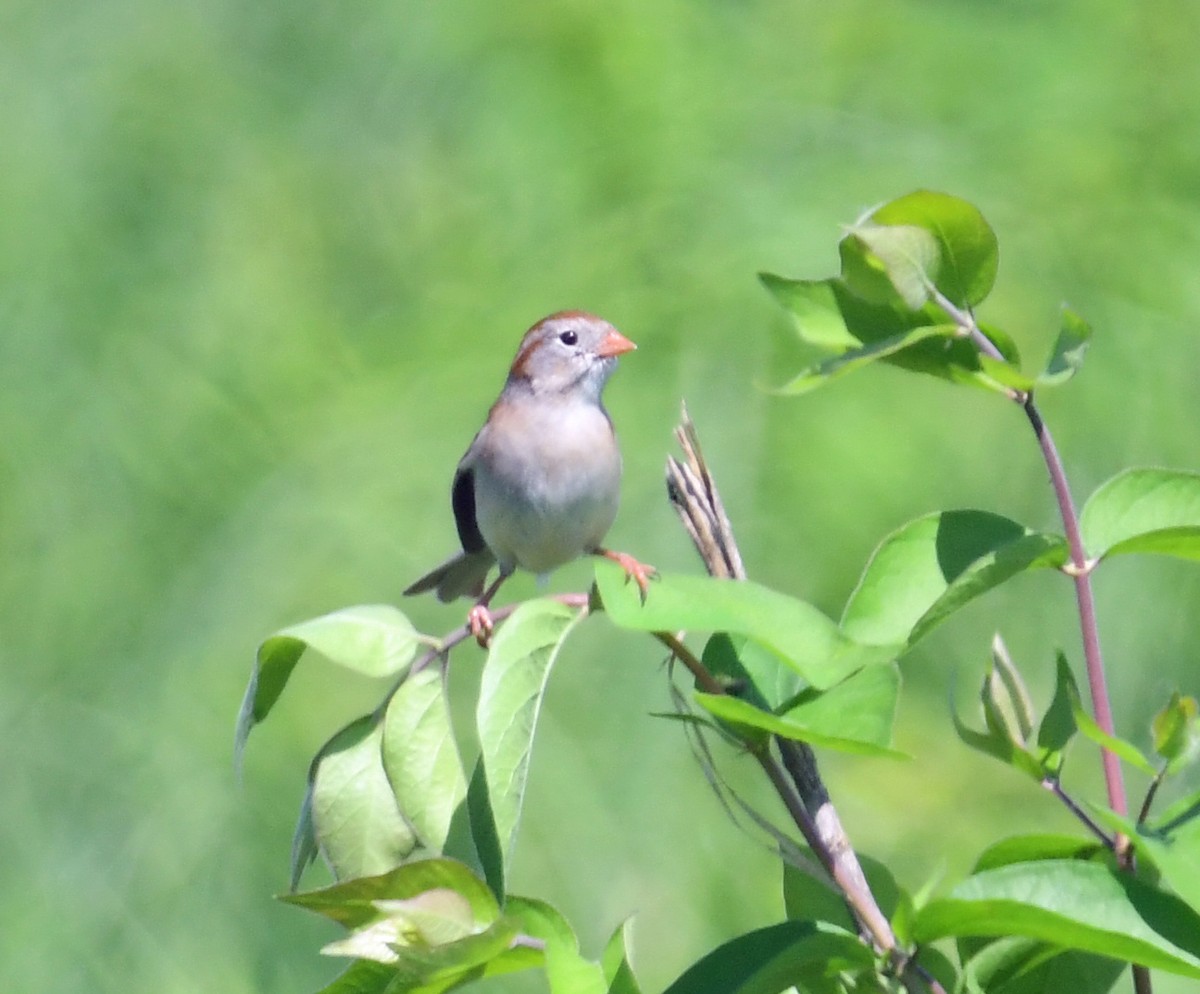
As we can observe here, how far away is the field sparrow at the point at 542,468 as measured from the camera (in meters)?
2.07

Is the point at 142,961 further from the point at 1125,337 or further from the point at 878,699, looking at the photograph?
the point at 878,699

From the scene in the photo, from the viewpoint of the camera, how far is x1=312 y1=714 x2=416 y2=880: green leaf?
105cm

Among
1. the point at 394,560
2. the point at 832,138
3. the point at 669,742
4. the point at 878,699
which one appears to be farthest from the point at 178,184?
the point at 878,699

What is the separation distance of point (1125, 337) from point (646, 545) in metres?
0.84

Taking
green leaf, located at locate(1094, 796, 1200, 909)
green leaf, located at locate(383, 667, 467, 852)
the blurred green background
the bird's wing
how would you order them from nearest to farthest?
green leaf, located at locate(1094, 796, 1200, 909) < green leaf, located at locate(383, 667, 467, 852) < the bird's wing < the blurred green background

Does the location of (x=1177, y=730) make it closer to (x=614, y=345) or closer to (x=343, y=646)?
(x=343, y=646)

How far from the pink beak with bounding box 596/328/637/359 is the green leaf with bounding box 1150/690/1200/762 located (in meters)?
1.37

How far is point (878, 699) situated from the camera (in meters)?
0.94

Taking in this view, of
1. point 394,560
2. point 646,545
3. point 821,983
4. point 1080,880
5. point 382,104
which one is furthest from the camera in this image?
point 382,104

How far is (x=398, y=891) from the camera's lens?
91 centimetres

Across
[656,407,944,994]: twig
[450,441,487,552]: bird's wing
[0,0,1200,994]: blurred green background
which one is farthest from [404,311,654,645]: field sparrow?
[656,407,944,994]: twig

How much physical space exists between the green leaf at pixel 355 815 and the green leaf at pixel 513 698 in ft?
0.47

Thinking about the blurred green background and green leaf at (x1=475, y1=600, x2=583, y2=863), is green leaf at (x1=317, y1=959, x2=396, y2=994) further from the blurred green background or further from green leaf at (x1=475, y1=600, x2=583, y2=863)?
the blurred green background

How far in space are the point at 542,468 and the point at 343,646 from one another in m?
1.07
